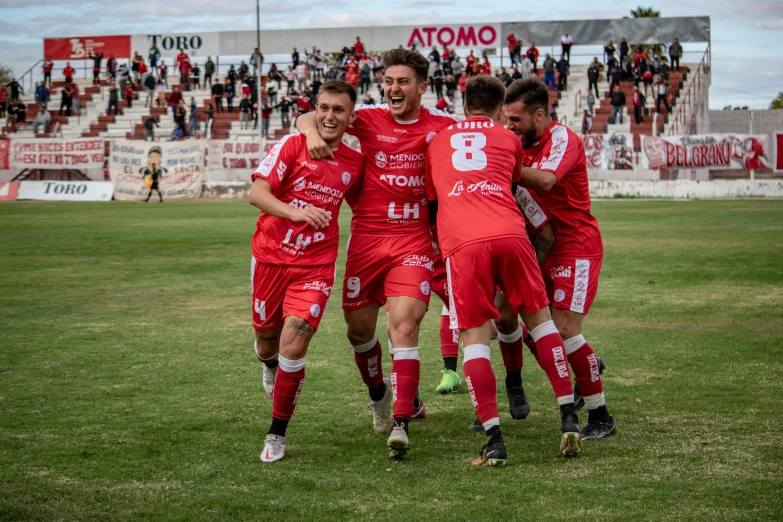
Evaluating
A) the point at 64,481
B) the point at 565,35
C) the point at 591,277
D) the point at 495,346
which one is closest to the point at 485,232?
the point at 591,277

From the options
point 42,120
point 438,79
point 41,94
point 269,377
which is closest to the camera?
point 269,377

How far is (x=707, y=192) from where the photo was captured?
35188mm

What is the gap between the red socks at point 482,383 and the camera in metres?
5.20

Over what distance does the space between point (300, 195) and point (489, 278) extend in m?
1.37

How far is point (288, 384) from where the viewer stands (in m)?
5.48

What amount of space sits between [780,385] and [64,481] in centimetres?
510

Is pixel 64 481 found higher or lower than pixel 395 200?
lower

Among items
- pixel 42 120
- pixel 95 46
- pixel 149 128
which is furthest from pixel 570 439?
pixel 95 46

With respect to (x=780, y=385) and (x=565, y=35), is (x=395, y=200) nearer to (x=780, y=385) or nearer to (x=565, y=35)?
(x=780, y=385)

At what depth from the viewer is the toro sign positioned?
5031 cm

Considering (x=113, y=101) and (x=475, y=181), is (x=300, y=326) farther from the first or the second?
(x=113, y=101)

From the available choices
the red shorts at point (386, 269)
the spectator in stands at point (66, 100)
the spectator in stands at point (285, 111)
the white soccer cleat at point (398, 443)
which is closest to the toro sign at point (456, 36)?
the spectator in stands at point (285, 111)

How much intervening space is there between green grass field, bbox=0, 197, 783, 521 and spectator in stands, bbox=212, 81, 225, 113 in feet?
112

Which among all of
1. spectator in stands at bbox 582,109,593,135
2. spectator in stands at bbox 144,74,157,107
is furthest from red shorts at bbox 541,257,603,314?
spectator in stands at bbox 144,74,157,107
